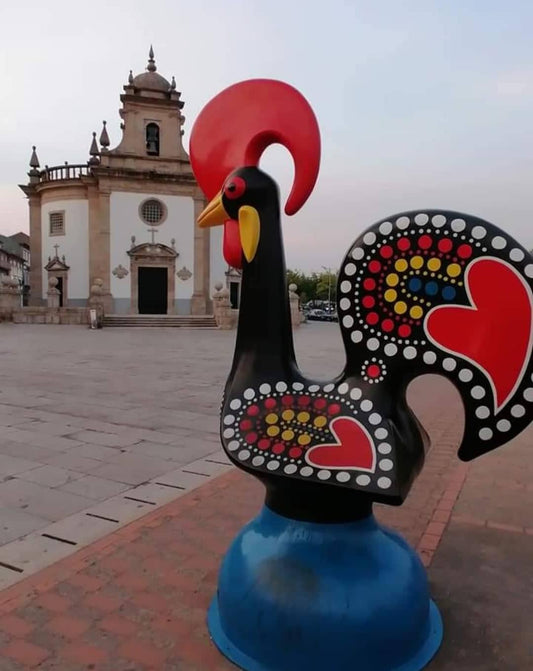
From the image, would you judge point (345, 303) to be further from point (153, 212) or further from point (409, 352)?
point (153, 212)

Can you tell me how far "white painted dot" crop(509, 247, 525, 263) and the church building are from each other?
30.4 meters

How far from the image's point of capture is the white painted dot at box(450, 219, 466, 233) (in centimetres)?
232

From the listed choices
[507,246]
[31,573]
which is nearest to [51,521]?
[31,573]

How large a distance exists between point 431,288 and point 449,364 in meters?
0.32

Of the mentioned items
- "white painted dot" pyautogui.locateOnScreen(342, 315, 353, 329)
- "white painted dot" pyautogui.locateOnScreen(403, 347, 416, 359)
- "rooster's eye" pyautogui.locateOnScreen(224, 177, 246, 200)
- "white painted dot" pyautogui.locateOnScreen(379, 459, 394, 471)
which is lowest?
"white painted dot" pyautogui.locateOnScreen(379, 459, 394, 471)

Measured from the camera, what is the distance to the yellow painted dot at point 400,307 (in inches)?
95.2

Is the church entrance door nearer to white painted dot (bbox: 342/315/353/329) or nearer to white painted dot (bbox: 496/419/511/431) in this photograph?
white painted dot (bbox: 342/315/353/329)

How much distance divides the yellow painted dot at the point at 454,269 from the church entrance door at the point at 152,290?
103ft

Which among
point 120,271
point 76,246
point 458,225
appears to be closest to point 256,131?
point 458,225

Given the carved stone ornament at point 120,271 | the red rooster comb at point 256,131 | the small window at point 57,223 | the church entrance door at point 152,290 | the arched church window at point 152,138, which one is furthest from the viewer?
the arched church window at point 152,138

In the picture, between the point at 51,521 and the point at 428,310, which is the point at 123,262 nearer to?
the point at 51,521

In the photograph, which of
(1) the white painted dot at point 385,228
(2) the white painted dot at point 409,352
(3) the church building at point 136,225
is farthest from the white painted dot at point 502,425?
(3) the church building at point 136,225

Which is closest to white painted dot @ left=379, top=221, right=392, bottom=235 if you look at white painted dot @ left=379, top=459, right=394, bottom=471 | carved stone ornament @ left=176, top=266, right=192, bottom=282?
white painted dot @ left=379, top=459, right=394, bottom=471

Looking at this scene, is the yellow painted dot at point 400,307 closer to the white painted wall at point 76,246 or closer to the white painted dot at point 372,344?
the white painted dot at point 372,344
